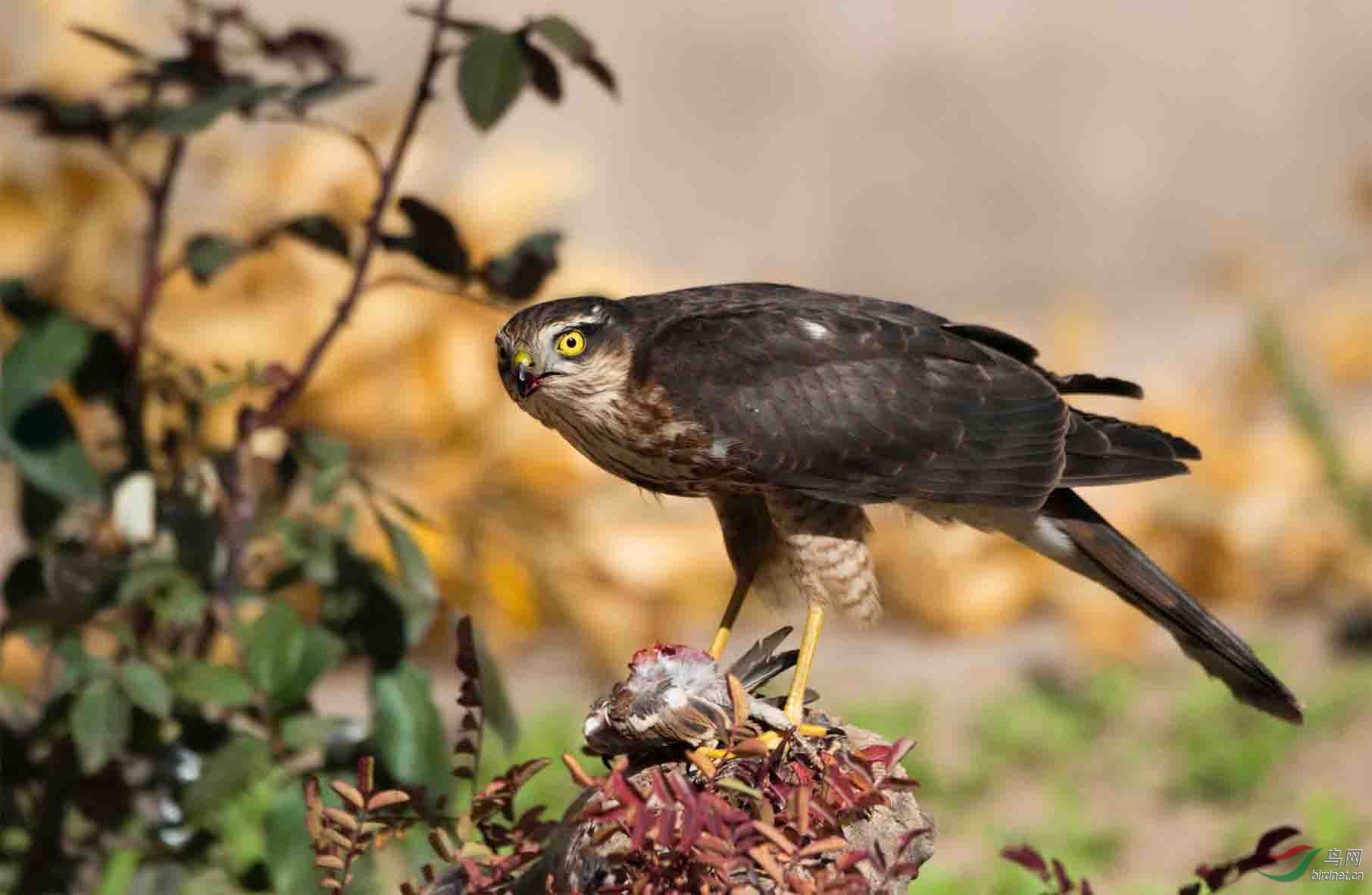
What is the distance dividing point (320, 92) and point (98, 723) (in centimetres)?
98

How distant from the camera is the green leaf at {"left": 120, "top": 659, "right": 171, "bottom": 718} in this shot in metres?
2.52

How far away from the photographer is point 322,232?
274 cm

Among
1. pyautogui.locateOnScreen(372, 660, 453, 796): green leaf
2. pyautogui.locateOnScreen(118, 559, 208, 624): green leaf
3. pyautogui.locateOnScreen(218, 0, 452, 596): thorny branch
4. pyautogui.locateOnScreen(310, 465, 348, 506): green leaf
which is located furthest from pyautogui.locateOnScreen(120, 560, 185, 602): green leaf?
pyautogui.locateOnScreen(372, 660, 453, 796): green leaf

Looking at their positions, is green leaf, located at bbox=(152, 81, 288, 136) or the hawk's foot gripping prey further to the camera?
green leaf, located at bbox=(152, 81, 288, 136)

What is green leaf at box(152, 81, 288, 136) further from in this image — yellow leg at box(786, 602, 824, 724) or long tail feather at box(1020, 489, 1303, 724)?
long tail feather at box(1020, 489, 1303, 724)

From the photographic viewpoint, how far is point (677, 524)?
5.34 m

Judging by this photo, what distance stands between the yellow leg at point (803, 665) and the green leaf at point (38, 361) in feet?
4.10

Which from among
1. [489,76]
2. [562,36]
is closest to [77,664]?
[489,76]

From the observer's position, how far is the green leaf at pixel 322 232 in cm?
274

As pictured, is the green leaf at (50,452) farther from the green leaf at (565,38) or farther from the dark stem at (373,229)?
the green leaf at (565,38)

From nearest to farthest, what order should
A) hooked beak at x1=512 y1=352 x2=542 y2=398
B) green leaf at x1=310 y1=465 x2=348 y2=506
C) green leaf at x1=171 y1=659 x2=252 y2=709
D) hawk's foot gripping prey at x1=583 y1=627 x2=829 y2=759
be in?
1. hawk's foot gripping prey at x1=583 y1=627 x2=829 y2=759
2. hooked beak at x1=512 y1=352 x2=542 y2=398
3. green leaf at x1=171 y1=659 x2=252 y2=709
4. green leaf at x1=310 y1=465 x2=348 y2=506

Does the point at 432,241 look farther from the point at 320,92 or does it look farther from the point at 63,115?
the point at 63,115

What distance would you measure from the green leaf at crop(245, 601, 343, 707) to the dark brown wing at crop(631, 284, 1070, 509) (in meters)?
0.75

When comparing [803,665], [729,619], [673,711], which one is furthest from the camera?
[729,619]
